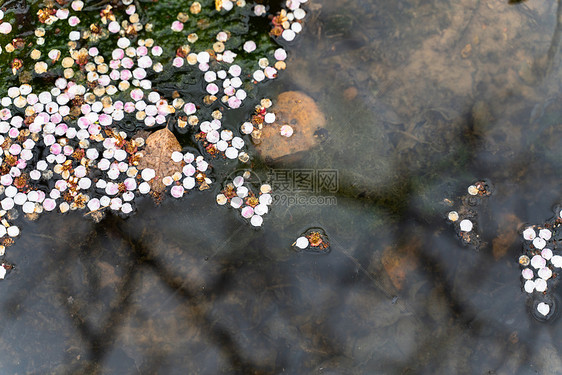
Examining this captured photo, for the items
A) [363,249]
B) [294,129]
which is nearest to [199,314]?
[363,249]

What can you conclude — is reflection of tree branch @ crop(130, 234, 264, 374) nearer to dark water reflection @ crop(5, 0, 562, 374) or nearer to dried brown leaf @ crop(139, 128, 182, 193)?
dark water reflection @ crop(5, 0, 562, 374)

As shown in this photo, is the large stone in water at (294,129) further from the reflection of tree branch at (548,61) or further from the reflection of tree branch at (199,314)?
the reflection of tree branch at (548,61)

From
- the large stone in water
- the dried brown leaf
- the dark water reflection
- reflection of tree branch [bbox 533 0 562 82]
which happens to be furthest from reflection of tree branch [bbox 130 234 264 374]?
reflection of tree branch [bbox 533 0 562 82]

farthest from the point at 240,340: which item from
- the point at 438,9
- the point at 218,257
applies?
the point at 438,9

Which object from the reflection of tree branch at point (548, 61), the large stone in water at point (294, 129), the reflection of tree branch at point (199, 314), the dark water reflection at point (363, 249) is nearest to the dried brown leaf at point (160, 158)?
the dark water reflection at point (363, 249)

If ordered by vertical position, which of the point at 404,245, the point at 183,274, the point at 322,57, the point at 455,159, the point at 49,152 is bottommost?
the point at 183,274

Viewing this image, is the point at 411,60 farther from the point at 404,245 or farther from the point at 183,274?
the point at 183,274
